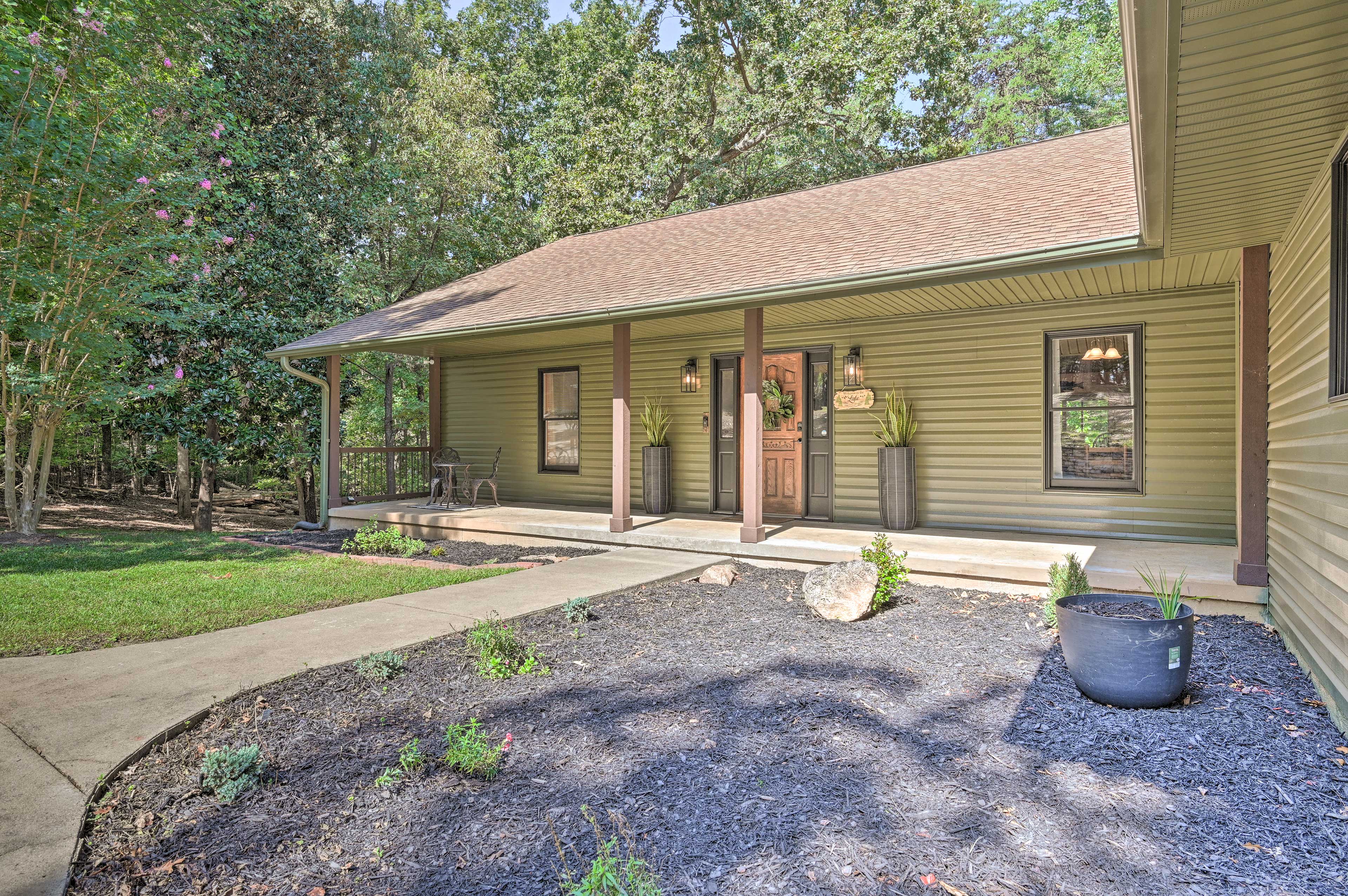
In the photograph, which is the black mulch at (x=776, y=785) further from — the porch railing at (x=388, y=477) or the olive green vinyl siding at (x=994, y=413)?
the porch railing at (x=388, y=477)

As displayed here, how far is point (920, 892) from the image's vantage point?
1.79 meters

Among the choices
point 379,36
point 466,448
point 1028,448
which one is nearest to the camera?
point 1028,448

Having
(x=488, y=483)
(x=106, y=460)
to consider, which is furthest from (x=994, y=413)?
(x=106, y=460)

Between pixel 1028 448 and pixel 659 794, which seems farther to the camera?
pixel 1028 448

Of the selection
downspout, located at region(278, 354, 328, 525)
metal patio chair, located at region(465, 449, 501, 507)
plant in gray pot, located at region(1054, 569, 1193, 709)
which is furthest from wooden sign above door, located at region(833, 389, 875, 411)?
downspout, located at region(278, 354, 328, 525)

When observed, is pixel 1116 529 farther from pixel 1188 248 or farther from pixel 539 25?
pixel 539 25

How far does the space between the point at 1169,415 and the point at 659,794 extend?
585 centimetres

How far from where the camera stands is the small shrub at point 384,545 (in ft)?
23.0

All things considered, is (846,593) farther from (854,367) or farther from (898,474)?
(854,367)

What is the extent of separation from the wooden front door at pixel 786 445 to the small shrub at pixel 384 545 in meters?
3.72

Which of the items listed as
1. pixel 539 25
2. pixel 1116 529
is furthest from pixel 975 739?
pixel 539 25

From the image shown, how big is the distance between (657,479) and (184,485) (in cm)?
857

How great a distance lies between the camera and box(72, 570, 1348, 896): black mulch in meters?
1.90

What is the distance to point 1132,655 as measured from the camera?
291cm
